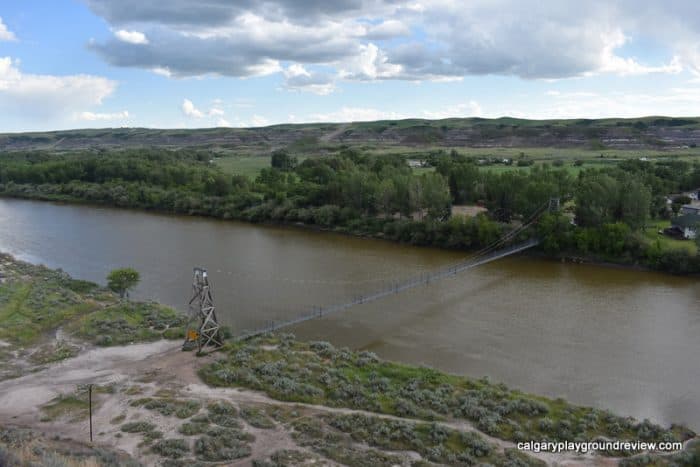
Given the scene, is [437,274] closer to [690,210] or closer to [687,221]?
[687,221]

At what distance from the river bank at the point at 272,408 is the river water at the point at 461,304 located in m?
1.86

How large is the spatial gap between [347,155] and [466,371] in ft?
140

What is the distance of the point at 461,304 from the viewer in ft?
66.3

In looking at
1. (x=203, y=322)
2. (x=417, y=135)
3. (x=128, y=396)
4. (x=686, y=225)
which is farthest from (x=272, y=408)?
(x=417, y=135)

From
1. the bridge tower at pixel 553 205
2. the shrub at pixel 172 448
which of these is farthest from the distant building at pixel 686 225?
the shrub at pixel 172 448

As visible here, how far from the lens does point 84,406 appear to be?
11.9 metres

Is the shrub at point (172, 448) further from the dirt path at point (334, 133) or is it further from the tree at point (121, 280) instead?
the dirt path at point (334, 133)

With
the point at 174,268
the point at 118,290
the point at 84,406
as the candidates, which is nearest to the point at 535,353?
the point at 84,406

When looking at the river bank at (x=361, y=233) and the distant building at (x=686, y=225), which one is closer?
the river bank at (x=361, y=233)

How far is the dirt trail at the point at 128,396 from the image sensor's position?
10.6 metres

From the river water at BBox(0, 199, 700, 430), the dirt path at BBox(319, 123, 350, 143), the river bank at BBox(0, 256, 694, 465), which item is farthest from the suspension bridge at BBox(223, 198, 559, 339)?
the dirt path at BBox(319, 123, 350, 143)

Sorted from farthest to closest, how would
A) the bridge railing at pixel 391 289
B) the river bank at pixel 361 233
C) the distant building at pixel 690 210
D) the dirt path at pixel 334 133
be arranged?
the dirt path at pixel 334 133 < the distant building at pixel 690 210 < the river bank at pixel 361 233 < the bridge railing at pixel 391 289

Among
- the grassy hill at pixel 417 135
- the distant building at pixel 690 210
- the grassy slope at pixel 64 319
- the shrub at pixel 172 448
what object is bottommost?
the shrub at pixel 172 448

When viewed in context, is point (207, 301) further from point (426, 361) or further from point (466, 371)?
point (466, 371)
